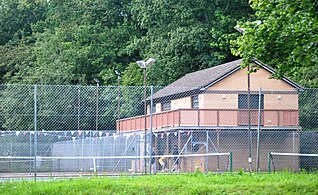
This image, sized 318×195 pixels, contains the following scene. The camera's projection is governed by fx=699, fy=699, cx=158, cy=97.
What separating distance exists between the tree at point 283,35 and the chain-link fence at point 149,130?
318 inches

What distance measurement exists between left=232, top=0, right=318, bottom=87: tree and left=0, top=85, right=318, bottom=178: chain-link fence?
26.5 ft

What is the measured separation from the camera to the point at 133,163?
3112 cm

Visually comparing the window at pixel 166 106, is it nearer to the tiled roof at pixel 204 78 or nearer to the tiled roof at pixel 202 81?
the tiled roof at pixel 202 81

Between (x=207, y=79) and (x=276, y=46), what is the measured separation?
61.8 ft

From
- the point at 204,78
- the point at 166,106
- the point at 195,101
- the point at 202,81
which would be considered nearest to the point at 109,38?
the point at 204,78

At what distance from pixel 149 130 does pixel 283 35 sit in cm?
1390

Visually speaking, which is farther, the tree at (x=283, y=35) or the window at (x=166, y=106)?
the window at (x=166, y=106)

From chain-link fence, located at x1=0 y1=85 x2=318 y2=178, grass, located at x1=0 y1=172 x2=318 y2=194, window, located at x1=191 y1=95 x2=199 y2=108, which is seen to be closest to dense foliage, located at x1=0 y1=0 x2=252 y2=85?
window, located at x1=191 y1=95 x2=199 y2=108

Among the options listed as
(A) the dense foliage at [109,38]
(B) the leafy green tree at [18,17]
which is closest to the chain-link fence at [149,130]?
(A) the dense foliage at [109,38]

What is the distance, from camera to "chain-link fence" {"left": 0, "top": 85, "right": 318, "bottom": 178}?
95.5ft

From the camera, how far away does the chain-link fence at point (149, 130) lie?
2909 centimetres

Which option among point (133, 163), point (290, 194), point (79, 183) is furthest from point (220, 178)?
point (133, 163)

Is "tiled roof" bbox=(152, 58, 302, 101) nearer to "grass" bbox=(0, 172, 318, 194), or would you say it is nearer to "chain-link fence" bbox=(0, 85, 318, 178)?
"chain-link fence" bbox=(0, 85, 318, 178)

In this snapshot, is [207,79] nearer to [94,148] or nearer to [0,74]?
[94,148]
